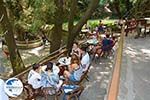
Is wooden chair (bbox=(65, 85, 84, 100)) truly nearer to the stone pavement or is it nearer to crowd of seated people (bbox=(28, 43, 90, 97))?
crowd of seated people (bbox=(28, 43, 90, 97))

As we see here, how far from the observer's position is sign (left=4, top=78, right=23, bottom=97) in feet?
24.7

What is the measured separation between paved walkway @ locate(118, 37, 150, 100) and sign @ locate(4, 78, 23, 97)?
7.24ft

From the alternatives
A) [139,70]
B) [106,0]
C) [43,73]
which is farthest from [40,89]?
[106,0]

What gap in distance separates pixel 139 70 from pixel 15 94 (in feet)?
16.0

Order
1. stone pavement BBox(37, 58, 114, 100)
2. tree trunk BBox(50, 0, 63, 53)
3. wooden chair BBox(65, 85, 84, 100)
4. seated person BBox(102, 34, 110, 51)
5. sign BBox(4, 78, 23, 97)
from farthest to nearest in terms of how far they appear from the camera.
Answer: tree trunk BBox(50, 0, 63, 53)
seated person BBox(102, 34, 110, 51)
stone pavement BBox(37, 58, 114, 100)
wooden chair BBox(65, 85, 84, 100)
sign BBox(4, 78, 23, 97)

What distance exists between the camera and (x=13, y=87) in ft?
25.1

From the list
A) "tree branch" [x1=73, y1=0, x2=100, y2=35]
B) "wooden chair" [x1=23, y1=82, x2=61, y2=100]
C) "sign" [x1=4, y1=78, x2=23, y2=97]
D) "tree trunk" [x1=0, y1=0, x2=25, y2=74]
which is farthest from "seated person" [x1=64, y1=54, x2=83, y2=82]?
"tree trunk" [x1=0, y1=0, x2=25, y2=74]

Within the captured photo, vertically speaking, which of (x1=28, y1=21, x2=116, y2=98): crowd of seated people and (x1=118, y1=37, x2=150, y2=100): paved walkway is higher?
(x1=28, y1=21, x2=116, y2=98): crowd of seated people

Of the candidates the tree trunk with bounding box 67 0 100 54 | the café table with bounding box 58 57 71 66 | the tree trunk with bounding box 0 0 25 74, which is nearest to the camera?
the café table with bounding box 58 57 71 66

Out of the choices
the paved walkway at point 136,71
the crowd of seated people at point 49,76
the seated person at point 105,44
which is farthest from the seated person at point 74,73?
the seated person at point 105,44

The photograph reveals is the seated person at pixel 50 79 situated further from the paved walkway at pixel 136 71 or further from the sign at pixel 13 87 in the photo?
the paved walkway at pixel 136 71

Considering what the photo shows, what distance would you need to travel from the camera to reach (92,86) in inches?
384

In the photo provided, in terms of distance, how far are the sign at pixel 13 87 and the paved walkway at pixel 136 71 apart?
2206mm

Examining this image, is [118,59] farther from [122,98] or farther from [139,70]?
[139,70]
